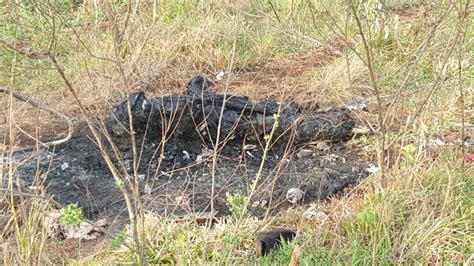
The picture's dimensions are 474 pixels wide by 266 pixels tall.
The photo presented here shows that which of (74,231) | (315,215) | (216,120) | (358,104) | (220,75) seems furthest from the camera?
(220,75)

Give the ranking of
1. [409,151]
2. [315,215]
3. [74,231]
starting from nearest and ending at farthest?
[409,151]
[315,215]
[74,231]

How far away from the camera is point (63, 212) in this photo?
221 centimetres

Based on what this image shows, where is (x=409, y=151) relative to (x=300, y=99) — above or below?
above

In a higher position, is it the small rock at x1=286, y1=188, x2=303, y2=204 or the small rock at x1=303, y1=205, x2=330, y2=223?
the small rock at x1=303, y1=205, x2=330, y2=223

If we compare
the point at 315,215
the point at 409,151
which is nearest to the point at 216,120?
the point at 315,215

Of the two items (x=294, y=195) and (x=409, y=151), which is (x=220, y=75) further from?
(x=409, y=151)

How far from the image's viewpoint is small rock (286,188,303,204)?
369cm

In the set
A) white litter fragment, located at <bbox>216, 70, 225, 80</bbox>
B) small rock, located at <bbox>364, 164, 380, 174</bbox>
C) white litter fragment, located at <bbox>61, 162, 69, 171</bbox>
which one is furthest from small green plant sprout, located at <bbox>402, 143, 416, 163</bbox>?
white litter fragment, located at <bbox>216, 70, 225, 80</bbox>

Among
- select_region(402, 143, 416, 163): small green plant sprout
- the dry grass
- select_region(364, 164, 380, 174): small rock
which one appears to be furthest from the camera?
select_region(364, 164, 380, 174): small rock

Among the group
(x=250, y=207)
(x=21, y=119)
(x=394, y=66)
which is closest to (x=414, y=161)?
(x=250, y=207)

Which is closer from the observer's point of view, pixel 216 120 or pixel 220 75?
pixel 216 120

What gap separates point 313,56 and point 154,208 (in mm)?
3278

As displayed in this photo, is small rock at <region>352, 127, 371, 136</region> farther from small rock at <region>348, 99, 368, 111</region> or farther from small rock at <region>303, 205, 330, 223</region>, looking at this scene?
small rock at <region>303, 205, 330, 223</region>

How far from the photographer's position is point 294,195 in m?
3.72
